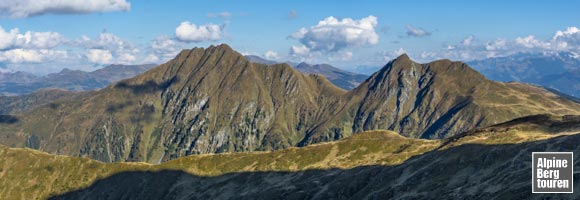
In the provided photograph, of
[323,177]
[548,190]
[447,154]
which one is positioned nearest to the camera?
[548,190]

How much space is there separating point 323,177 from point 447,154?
166 ft

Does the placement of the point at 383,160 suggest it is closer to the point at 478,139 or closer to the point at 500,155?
the point at 478,139

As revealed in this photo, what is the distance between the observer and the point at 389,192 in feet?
431

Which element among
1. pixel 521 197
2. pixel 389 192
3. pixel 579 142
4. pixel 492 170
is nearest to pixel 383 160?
pixel 389 192

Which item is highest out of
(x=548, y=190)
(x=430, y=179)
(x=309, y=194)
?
(x=548, y=190)
